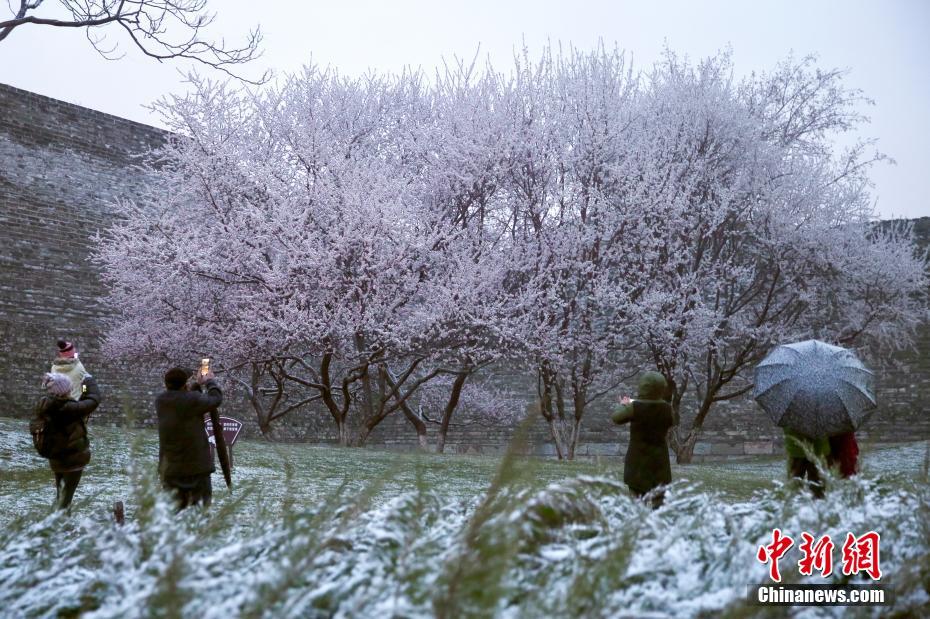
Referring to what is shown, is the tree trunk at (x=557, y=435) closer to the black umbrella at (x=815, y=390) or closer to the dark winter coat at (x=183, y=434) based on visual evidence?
the black umbrella at (x=815, y=390)

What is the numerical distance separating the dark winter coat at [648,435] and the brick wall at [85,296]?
12.0m

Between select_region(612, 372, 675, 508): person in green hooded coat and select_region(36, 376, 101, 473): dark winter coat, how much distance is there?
4.28m

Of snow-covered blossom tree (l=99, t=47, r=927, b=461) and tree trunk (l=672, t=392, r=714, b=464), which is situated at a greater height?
snow-covered blossom tree (l=99, t=47, r=927, b=461)

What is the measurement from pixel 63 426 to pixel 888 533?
6.29 metres

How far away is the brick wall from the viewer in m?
20.9

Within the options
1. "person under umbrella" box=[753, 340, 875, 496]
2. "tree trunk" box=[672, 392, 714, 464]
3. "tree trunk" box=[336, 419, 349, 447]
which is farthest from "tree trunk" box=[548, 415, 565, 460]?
"person under umbrella" box=[753, 340, 875, 496]

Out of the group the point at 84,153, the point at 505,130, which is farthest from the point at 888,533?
the point at 84,153

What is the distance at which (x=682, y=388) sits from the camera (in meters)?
20.7

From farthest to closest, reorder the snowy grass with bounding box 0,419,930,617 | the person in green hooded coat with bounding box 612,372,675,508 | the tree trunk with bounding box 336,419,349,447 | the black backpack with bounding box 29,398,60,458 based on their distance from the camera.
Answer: the tree trunk with bounding box 336,419,349,447 → the black backpack with bounding box 29,398,60,458 → the person in green hooded coat with bounding box 612,372,675,508 → the snowy grass with bounding box 0,419,930,617

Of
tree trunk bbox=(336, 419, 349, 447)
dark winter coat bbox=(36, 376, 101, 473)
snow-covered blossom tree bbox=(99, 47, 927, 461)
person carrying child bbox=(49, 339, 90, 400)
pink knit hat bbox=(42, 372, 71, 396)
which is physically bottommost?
tree trunk bbox=(336, 419, 349, 447)

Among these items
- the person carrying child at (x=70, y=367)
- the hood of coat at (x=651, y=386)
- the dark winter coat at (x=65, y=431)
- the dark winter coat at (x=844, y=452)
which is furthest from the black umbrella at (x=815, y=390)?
the person carrying child at (x=70, y=367)

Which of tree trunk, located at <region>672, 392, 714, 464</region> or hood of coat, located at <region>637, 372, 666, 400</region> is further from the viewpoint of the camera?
tree trunk, located at <region>672, 392, 714, 464</region>

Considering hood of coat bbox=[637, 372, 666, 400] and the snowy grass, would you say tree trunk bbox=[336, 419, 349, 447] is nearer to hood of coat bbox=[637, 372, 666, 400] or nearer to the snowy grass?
hood of coat bbox=[637, 372, 666, 400]

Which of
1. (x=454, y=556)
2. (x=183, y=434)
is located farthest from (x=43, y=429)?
(x=454, y=556)
